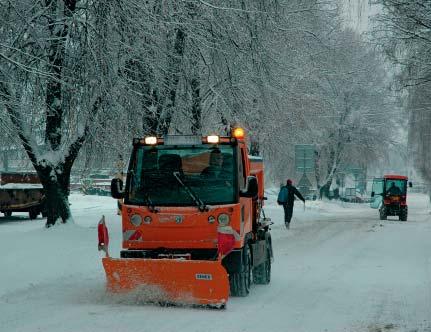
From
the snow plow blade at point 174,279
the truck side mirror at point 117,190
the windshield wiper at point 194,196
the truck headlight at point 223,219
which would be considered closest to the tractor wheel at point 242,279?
the truck headlight at point 223,219

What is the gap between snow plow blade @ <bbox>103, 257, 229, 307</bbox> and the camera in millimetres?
9508

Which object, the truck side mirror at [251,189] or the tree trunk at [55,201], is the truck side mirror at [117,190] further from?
the tree trunk at [55,201]

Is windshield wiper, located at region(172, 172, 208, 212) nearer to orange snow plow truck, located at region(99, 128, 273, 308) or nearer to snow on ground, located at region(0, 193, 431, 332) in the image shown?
orange snow plow truck, located at region(99, 128, 273, 308)

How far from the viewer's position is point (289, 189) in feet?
88.1

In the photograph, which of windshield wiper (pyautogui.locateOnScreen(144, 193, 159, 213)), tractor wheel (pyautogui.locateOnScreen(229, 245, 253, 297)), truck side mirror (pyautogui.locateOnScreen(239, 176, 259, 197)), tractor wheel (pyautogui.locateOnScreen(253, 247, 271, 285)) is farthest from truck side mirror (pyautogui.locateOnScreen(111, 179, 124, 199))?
tractor wheel (pyautogui.locateOnScreen(253, 247, 271, 285))

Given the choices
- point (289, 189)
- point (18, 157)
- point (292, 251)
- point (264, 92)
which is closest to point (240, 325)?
point (292, 251)

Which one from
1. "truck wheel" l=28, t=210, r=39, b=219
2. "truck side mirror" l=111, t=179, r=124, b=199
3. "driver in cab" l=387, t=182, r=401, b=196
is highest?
"truck side mirror" l=111, t=179, r=124, b=199

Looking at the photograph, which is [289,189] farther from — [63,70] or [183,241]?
[183,241]

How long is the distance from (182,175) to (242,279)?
5.41ft

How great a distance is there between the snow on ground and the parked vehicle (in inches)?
402

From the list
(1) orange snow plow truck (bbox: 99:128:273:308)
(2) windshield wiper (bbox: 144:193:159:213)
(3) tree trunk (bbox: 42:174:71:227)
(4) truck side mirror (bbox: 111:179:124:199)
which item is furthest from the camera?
(3) tree trunk (bbox: 42:174:71:227)

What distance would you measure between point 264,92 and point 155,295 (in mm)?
11004

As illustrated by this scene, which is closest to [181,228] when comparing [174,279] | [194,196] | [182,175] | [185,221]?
[185,221]

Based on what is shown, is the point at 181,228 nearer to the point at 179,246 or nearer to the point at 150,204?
the point at 179,246
